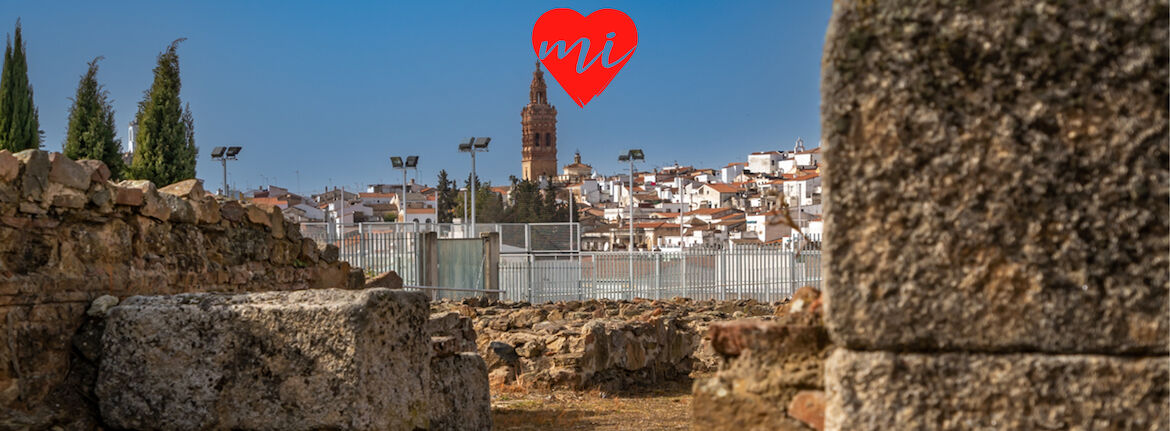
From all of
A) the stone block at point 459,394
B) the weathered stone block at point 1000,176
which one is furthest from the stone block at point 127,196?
the weathered stone block at point 1000,176

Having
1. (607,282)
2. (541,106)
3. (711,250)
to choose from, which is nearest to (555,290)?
(607,282)

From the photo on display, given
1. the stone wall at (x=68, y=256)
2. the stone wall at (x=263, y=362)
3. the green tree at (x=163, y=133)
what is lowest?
the stone wall at (x=263, y=362)

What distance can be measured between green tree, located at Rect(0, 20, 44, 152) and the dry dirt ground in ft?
43.7

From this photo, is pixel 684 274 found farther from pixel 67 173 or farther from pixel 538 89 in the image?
pixel 538 89

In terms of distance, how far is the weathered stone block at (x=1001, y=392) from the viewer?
2076 mm

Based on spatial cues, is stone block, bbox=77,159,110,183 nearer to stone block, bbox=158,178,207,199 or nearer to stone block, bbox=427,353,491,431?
stone block, bbox=158,178,207,199

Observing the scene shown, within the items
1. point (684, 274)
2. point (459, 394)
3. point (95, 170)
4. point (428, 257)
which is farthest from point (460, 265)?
point (95, 170)

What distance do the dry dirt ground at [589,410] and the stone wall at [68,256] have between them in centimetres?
265

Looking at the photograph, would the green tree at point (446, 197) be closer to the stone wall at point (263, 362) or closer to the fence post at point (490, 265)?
the fence post at point (490, 265)

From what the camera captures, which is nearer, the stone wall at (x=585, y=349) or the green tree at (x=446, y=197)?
the stone wall at (x=585, y=349)

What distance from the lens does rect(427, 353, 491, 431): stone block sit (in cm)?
631

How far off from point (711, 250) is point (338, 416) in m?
20.0

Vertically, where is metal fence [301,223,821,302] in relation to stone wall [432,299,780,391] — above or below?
above

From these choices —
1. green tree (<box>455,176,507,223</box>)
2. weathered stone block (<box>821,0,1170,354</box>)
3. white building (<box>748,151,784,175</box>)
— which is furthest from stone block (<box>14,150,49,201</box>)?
white building (<box>748,151,784,175</box>)
